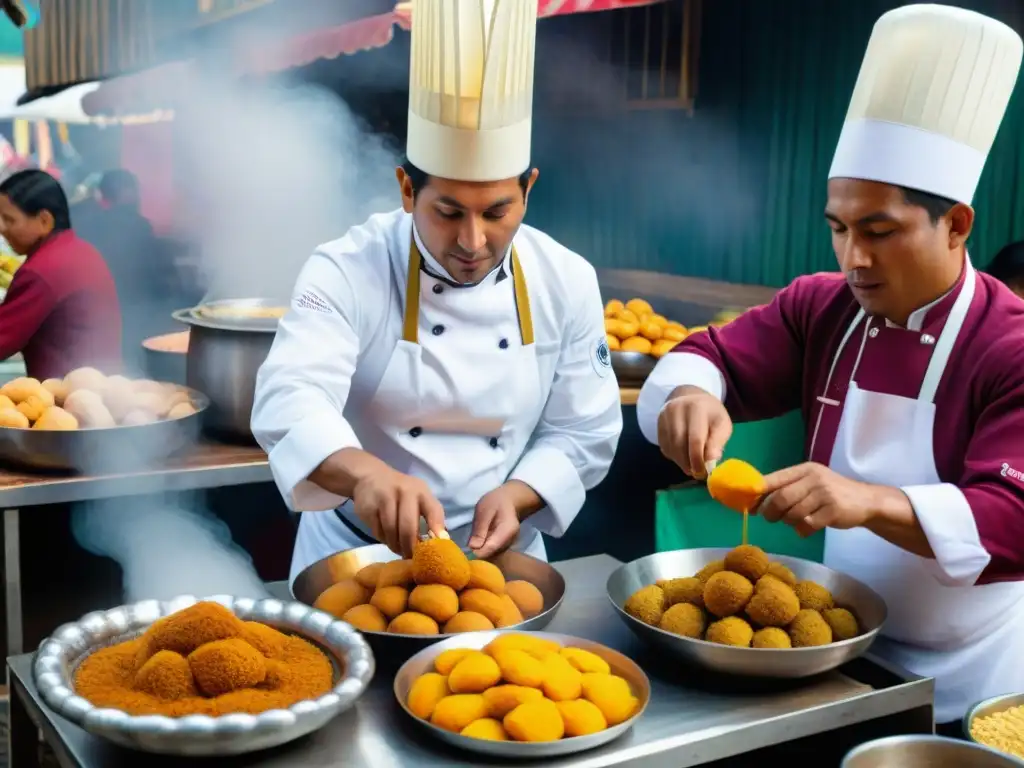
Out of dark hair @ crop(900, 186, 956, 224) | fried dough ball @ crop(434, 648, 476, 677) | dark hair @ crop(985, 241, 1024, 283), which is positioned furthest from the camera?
dark hair @ crop(985, 241, 1024, 283)

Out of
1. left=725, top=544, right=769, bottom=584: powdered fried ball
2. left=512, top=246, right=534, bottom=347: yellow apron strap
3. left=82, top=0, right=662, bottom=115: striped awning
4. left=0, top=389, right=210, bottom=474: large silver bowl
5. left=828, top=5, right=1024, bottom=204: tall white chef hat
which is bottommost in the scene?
left=0, top=389, right=210, bottom=474: large silver bowl

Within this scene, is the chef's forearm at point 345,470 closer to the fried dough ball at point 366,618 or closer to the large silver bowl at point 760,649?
the fried dough ball at point 366,618

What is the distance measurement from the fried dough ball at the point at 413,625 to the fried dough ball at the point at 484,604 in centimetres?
7

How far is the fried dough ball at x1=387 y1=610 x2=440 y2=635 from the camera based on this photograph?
1.45m

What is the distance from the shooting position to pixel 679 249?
21.4ft

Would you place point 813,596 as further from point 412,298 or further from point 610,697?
point 412,298

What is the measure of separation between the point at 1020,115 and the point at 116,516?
4.11 metres

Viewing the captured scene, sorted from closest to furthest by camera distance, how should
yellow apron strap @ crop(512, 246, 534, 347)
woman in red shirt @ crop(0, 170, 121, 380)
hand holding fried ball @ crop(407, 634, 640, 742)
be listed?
hand holding fried ball @ crop(407, 634, 640, 742) < yellow apron strap @ crop(512, 246, 534, 347) < woman in red shirt @ crop(0, 170, 121, 380)

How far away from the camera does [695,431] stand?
5.85 feet

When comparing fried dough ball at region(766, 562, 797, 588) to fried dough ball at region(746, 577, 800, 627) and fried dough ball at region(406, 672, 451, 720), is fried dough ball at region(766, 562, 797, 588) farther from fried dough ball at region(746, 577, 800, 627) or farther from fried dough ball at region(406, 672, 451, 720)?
fried dough ball at region(406, 672, 451, 720)

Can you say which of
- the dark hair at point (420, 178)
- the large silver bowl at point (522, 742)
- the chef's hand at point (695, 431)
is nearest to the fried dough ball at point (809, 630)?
the large silver bowl at point (522, 742)

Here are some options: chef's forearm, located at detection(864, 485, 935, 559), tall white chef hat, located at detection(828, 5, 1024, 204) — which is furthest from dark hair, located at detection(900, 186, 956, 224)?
chef's forearm, located at detection(864, 485, 935, 559)

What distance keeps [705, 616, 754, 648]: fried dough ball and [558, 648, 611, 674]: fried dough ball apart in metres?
0.16

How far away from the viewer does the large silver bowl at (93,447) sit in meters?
2.63
